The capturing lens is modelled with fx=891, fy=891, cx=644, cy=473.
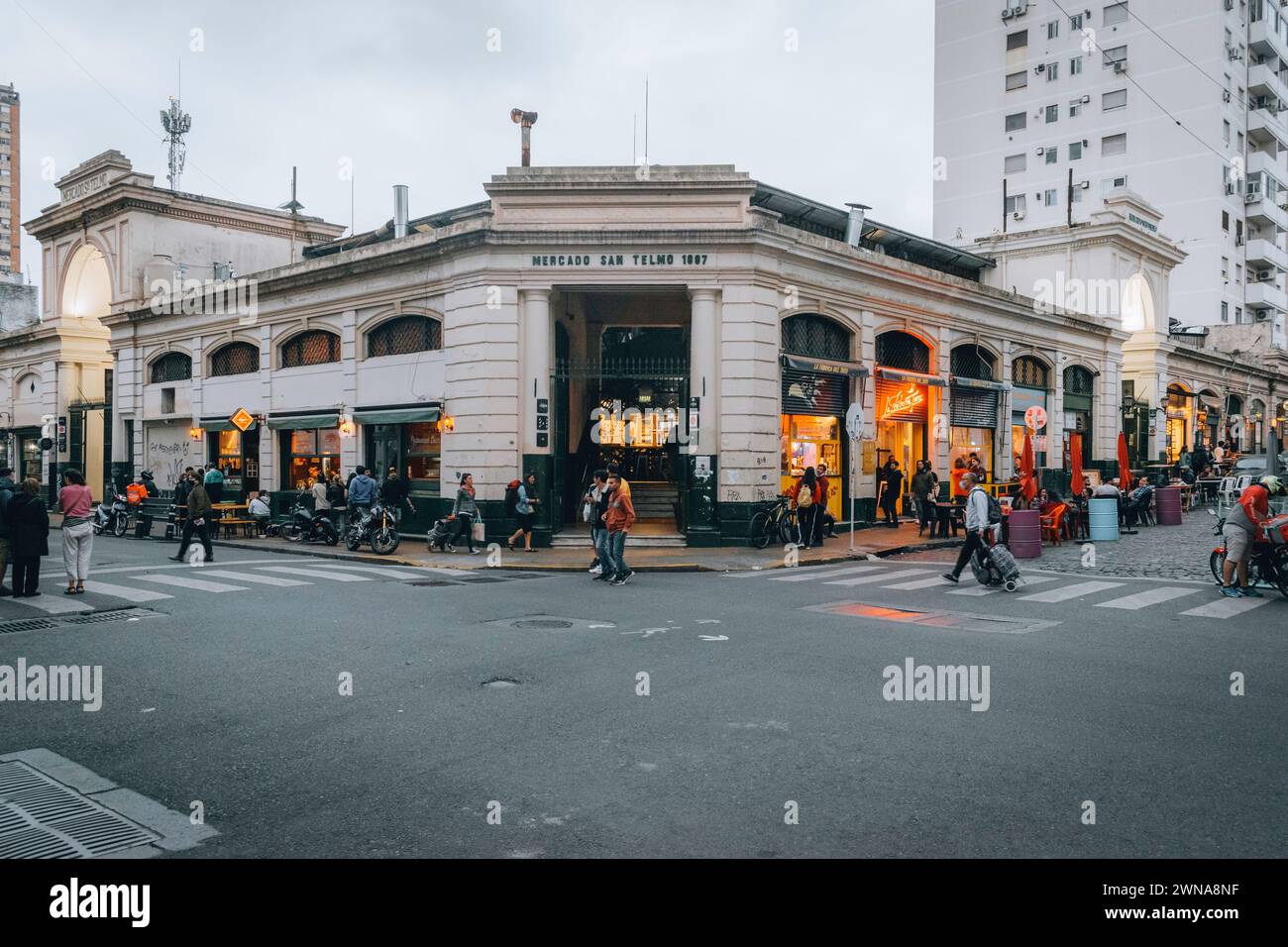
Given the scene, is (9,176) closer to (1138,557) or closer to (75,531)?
(75,531)

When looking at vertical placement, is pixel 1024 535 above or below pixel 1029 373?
below

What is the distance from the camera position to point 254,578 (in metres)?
14.7

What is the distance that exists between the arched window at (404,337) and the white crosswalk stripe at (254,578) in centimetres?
877

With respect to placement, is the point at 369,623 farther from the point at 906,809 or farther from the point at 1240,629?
the point at 1240,629

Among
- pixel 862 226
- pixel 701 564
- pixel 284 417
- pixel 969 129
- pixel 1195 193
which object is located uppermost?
pixel 969 129

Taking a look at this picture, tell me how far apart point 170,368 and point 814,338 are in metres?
23.1

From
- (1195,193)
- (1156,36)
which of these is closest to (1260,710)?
(1195,193)

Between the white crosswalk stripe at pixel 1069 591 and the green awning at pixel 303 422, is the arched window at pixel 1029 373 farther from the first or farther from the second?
the green awning at pixel 303 422

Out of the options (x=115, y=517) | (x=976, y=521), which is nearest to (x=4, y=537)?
(x=976, y=521)

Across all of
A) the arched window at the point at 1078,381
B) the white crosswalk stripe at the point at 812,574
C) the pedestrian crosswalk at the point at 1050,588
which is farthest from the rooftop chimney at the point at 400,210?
the arched window at the point at 1078,381

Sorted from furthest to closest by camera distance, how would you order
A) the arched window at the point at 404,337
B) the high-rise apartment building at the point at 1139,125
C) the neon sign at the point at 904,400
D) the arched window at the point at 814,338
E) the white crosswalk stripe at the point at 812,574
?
1. the high-rise apartment building at the point at 1139,125
2. the neon sign at the point at 904,400
3. the arched window at the point at 404,337
4. the arched window at the point at 814,338
5. the white crosswalk stripe at the point at 812,574

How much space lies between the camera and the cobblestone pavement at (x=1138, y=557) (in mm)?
15961
